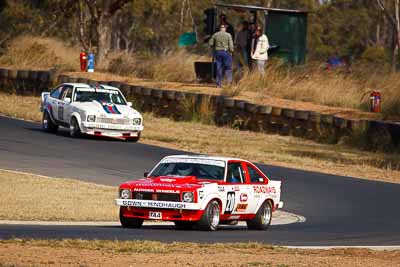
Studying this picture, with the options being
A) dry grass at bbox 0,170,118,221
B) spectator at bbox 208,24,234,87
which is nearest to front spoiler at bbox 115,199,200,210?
dry grass at bbox 0,170,118,221

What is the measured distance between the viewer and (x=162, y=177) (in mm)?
16969

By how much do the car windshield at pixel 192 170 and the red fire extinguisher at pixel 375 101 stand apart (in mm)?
16596

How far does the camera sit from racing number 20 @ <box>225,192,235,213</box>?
16.9 meters

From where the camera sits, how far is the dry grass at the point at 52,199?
1782 cm

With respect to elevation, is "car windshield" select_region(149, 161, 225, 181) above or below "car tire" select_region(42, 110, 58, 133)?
above

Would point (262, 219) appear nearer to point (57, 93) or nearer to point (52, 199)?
point (52, 199)

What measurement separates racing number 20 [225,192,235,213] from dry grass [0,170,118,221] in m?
2.21

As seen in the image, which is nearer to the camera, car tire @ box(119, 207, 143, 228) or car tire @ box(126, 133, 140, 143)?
car tire @ box(119, 207, 143, 228)

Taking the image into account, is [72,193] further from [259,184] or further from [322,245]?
[322,245]

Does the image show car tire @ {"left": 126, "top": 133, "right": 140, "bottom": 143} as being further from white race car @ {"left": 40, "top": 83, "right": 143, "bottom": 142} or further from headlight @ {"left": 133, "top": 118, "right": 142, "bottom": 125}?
headlight @ {"left": 133, "top": 118, "right": 142, "bottom": 125}

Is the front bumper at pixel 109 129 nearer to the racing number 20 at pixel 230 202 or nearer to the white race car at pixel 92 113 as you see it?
the white race car at pixel 92 113

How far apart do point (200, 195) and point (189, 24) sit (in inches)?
2473

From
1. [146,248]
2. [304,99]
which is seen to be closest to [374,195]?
[146,248]

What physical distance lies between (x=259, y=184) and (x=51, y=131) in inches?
548
